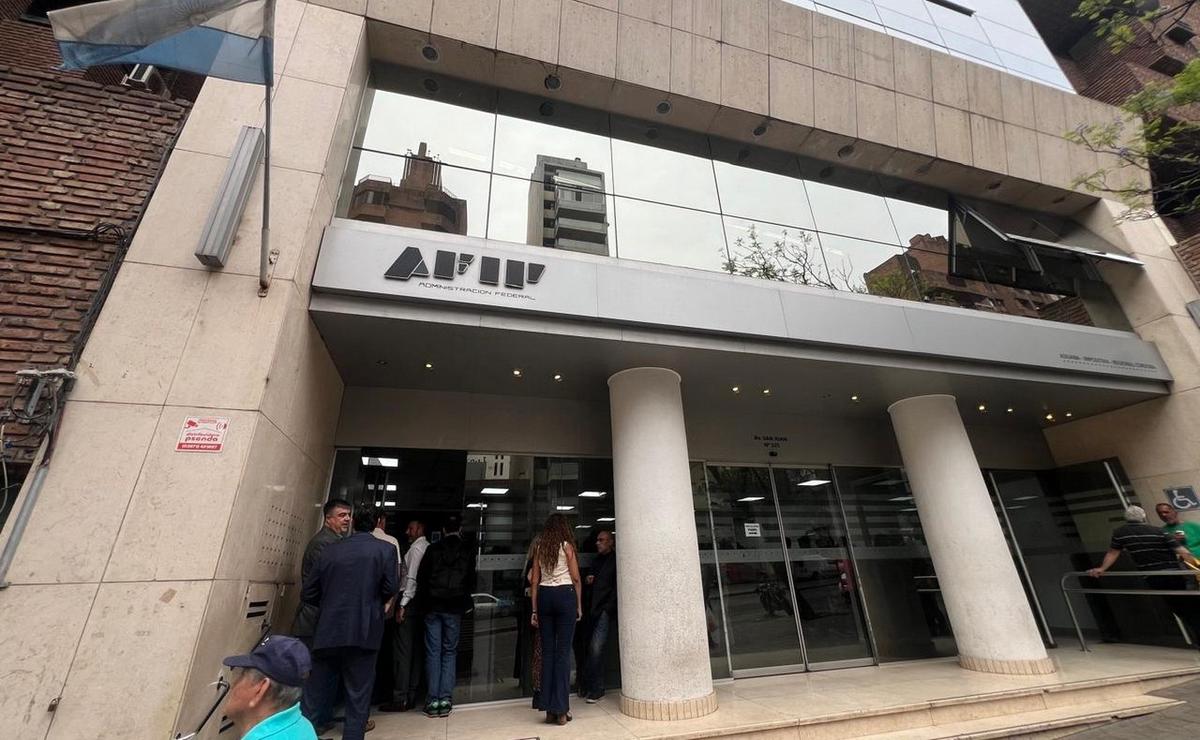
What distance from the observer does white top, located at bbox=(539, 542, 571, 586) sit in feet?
16.4

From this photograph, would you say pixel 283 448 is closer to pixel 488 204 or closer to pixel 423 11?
pixel 488 204

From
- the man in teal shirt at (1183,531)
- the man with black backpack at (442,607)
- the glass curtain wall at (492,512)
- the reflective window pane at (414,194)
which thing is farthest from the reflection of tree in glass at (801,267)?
the man with black backpack at (442,607)

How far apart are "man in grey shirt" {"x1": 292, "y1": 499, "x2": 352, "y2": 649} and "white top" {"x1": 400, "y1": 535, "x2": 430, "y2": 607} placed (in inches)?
30.9

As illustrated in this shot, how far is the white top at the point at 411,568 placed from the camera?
5316 mm

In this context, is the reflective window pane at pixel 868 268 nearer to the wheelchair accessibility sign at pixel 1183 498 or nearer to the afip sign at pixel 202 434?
the wheelchair accessibility sign at pixel 1183 498

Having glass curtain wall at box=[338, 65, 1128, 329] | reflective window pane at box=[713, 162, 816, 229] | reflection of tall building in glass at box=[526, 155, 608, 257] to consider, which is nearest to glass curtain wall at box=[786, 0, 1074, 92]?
glass curtain wall at box=[338, 65, 1128, 329]

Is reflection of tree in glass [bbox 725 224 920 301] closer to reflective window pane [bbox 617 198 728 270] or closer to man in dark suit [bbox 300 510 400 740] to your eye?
reflective window pane [bbox 617 198 728 270]

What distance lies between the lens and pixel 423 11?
638 centimetres

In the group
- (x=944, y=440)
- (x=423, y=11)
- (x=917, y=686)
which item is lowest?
(x=917, y=686)

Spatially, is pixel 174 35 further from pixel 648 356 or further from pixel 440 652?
pixel 440 652

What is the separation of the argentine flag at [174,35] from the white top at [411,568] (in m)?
4.55

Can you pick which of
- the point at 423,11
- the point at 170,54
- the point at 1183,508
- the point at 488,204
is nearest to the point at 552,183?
the point at 488,204

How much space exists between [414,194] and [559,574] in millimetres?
4580

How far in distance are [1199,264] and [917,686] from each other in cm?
911
